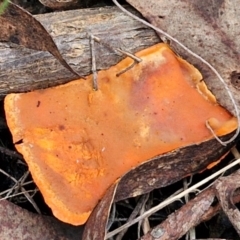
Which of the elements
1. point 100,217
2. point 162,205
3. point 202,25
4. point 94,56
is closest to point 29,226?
point 100,217

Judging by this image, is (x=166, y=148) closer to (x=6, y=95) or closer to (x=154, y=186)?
(x=154, y=186)

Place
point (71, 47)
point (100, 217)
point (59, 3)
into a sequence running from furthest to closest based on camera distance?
1. point (59, 3)
2. point (71, 47)
3. point (100, 217)

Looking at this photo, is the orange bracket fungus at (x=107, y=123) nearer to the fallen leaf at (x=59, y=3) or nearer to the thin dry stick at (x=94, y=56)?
the thin dry stick at (x=94, y=56)

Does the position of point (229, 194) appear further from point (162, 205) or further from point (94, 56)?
point (94, 56)

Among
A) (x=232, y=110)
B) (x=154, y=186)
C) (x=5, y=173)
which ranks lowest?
(x=5, y=173)

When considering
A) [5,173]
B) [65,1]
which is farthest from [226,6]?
[5,173]

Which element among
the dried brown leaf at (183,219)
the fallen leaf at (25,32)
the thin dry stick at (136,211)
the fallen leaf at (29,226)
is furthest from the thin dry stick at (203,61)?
the fallen leaf at (29,226)
